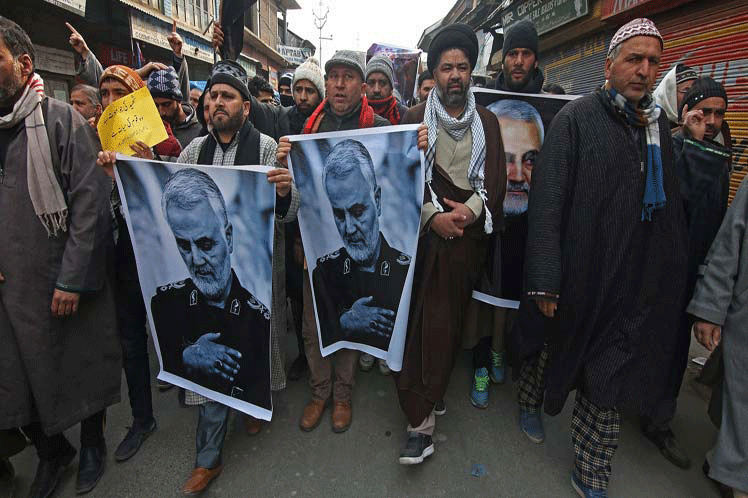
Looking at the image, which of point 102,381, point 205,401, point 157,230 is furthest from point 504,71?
point 102,381

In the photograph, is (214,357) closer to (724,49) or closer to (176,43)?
(176,43)

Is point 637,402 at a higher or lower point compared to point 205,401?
higher

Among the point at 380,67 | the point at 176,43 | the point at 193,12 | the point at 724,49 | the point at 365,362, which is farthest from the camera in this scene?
the point at 193,12

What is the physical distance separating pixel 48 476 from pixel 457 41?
10.2 feet

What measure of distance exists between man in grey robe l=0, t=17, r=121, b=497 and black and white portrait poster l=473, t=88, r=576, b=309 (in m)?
2.18

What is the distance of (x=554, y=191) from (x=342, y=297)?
48.9 inches

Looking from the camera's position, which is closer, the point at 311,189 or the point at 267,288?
the point at 267,288

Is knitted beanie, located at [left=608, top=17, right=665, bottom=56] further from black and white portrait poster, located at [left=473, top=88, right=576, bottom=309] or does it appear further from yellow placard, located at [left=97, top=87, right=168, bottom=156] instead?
yellow placard, located at [left=97, top=87, right=168, bottom=156]

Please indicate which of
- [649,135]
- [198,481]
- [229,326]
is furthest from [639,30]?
[198,481]

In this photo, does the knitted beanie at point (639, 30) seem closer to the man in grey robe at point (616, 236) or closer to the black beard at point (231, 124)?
the man in grey robe at point (616, 236)

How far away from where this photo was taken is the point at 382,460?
231 centimetres

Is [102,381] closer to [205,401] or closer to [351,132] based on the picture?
[205,401]

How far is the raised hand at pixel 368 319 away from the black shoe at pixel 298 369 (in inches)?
38.8

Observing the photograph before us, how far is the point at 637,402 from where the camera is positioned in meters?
1.89
